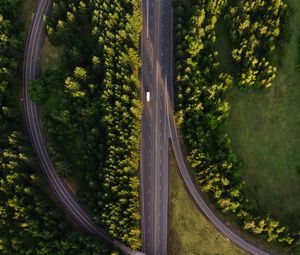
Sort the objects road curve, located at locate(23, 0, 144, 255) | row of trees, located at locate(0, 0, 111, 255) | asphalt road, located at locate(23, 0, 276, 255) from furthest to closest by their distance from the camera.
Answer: road curve, located at locate(23, 0, 144, 255) < asphalt road, located at locate(23, 0, 276, 255) < row of trees, located at locate(0, 0, 111, 255)

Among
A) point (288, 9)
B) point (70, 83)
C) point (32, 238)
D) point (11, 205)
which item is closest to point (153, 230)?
point (32, 238)

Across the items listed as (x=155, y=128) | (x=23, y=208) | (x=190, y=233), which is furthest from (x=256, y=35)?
(x=23, y=208)

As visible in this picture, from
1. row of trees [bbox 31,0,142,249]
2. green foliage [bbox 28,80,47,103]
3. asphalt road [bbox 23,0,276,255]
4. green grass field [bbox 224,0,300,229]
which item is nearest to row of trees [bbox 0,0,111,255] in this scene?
asphalt road [bbox 23,0,276,255]

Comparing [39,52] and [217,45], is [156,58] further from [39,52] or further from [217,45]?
[39,52]

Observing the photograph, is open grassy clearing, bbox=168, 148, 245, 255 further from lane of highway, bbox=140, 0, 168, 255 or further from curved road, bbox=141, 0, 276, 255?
lane of highway, bbox=140, 0, 168, 255

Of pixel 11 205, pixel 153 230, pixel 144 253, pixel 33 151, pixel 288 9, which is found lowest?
pixel 144 253

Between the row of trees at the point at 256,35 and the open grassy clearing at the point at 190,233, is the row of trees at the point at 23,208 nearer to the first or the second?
the open grassy clearing at the point at 190,233

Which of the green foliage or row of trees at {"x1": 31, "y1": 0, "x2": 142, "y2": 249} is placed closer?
row of trees at {"x1": 31, "y1": 0, "x2": 142, "y2": 249}
